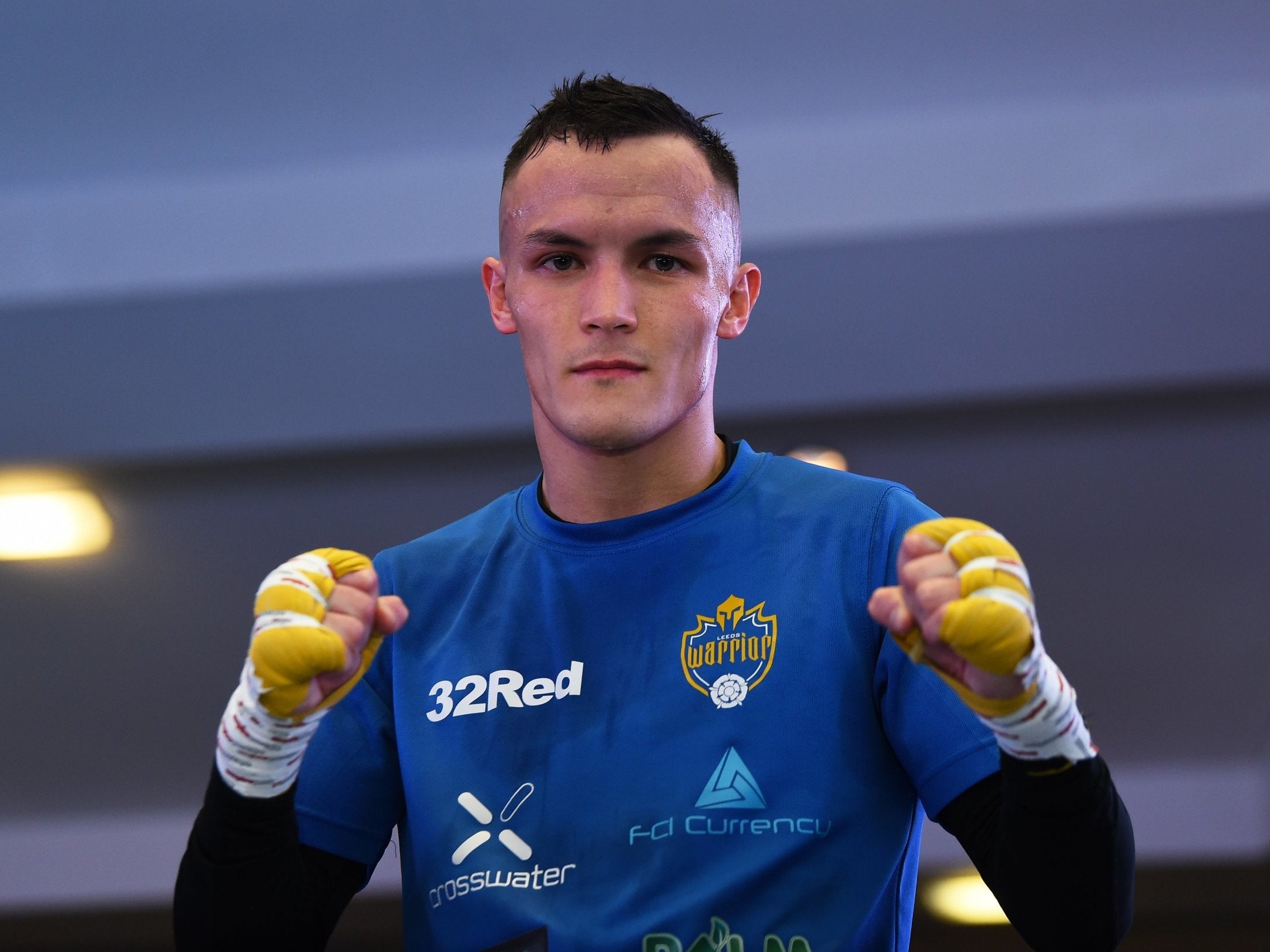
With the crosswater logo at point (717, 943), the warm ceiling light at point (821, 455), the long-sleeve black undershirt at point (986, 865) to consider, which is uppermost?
the warm ceiling light at point (821, 455)

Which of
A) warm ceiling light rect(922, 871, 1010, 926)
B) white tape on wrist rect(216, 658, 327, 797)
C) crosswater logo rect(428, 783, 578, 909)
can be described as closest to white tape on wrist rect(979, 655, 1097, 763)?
crosswater logo rect(428, 783, 578, 909)

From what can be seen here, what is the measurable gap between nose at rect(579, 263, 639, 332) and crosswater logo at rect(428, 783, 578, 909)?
0.42m

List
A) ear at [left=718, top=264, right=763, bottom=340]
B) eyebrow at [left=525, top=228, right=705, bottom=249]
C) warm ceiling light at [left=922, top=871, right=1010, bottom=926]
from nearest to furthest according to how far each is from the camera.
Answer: eyebrow at [left=525, top=228, right=705, bottom=249] < ear at [left=718, top=264, right=763, bottom=340] < warm ceiling light at [left=922, top=871, right=1010, bottom=926]

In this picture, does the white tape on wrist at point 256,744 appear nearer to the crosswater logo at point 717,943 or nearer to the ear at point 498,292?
the crosswater logo at point 717,943

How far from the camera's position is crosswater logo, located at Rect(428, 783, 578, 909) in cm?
116

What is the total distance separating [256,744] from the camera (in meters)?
1.06

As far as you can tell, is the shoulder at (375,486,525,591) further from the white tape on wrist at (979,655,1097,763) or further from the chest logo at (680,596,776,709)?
the white tape on wrist at (979,655,1097,763)

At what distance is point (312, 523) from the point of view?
3.50 meters

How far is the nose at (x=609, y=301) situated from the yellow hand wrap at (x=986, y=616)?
38 cm

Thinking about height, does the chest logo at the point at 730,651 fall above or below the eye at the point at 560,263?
below

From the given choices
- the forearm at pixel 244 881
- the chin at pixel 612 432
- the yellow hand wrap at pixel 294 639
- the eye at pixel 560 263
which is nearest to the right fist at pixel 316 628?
the yellow hand wrap at pixel 294 639

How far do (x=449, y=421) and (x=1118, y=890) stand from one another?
6.87ft

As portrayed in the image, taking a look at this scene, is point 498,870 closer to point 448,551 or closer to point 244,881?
Answer: point 244,881

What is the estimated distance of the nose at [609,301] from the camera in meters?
1.24
